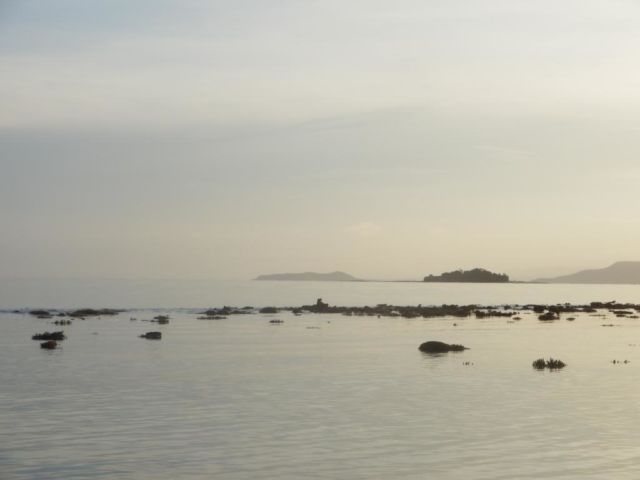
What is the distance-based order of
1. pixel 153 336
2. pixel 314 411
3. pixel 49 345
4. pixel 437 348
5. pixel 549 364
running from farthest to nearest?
pixel 153 336 → pixel 49 345 → pixel 437 348 → pixel 549 364 → pixel 314 411

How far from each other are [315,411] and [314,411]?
4 cm

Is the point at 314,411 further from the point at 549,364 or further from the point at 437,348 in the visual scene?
the point at 437,348

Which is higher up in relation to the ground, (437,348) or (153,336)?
(153,336)

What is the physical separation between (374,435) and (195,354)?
1366 inches

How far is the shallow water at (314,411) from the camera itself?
2638 centimetres

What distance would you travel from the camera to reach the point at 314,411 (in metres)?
36.6

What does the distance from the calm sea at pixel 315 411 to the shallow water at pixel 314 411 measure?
89 millimetres

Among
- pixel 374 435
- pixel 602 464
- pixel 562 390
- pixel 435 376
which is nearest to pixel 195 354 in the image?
pixel 435 376

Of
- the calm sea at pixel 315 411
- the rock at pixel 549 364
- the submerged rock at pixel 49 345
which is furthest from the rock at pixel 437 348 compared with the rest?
the submerged rock at pixel 49 345

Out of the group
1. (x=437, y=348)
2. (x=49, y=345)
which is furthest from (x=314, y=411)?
(x=49, y=345)

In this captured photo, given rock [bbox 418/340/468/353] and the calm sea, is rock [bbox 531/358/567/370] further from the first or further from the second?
rock [bbox 418/340/468/353]

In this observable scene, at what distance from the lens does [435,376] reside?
4962 cm

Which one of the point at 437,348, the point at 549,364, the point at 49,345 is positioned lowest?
the point at 549,364

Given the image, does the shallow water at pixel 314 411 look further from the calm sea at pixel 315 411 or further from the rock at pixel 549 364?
the rock at pixel 549 364
